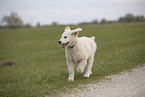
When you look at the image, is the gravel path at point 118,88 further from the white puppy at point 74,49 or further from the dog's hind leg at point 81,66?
the white puppy at point 74,49

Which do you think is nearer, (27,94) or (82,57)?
(27,94)

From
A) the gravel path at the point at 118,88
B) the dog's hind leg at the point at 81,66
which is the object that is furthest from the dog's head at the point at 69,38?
the gravel path at the point at 118,88

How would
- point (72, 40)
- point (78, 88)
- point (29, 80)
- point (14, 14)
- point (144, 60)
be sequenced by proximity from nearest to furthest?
point (78, 88), point (72, 40), point (29, 80), point (144, 60), point (14, 14)

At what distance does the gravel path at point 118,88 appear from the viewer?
5.26 meters

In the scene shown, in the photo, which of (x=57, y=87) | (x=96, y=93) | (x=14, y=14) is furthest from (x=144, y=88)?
(x=14, y=14)

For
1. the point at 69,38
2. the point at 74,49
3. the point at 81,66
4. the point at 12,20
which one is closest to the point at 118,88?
the point at 81,66

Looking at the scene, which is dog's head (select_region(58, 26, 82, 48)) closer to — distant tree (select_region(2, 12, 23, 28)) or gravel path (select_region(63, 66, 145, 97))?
gravel path (select_region(63, 66, 145, 97))

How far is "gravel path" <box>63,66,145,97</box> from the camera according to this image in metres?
5.26

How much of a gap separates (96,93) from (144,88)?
164 cm

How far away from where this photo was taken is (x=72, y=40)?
6.47 metres

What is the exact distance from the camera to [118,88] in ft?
18.8

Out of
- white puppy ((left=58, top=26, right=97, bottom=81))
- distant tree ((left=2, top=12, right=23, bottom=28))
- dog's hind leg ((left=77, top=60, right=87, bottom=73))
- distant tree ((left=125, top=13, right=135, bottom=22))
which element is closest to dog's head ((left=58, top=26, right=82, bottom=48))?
white puppy ((left=58, top=26, right=97, bottom=81))

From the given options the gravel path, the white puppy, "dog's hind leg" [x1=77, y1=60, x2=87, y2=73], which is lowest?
the gravel path

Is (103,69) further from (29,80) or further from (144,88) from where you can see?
(29,80)
